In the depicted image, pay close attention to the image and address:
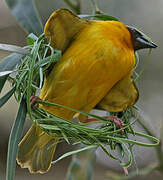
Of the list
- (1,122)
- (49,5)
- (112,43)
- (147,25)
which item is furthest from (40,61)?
(1,122)

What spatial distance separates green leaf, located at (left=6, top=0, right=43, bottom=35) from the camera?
46.6 inches

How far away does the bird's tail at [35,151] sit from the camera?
3.89 ft

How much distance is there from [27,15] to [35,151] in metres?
0.46

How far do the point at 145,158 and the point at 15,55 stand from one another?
8.71 feet

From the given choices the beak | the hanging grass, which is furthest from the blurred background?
the hanging grass

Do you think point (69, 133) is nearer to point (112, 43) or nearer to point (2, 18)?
point (112, 43)

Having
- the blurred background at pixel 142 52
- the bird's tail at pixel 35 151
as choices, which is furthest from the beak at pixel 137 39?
the blurred background at pixel 142 52

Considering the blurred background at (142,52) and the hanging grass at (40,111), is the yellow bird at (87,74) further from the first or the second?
the blurred background at (142,52)

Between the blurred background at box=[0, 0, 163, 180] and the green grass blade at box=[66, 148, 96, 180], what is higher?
the green grass blade at box=[66, 148, 96, 180]

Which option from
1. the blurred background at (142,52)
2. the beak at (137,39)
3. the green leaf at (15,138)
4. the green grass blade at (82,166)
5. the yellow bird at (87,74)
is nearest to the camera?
the green leaf at (15,138)

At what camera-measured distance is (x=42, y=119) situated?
2.97 feet

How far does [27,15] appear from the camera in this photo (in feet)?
3.99

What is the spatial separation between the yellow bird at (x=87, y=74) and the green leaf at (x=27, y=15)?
0.13 m

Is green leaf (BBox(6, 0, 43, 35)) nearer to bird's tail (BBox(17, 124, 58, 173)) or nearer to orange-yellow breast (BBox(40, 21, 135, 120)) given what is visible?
orange-yellow breast (BBox(40, 21, 135, 120))
